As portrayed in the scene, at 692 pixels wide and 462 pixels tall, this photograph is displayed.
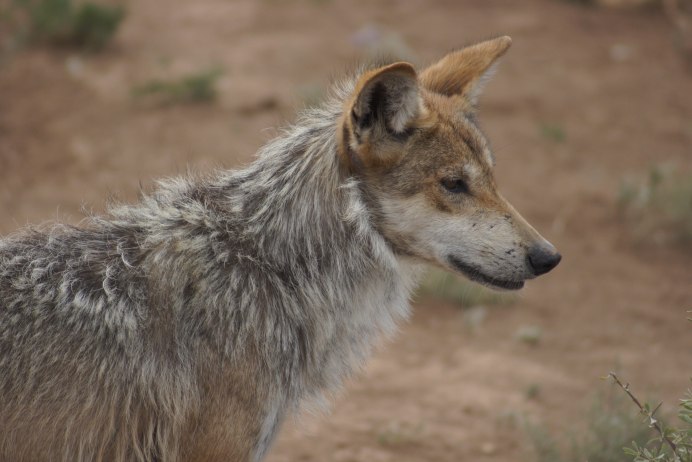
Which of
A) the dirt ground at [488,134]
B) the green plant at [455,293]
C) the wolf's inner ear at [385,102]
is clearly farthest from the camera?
the green plant at [455,293]

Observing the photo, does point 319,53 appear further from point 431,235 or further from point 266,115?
point 431,235

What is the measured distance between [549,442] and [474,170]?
234cm

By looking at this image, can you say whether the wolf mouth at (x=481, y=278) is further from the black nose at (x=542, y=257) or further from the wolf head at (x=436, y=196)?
the black nose at (x=542, y=257)

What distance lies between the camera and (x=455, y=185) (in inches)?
193

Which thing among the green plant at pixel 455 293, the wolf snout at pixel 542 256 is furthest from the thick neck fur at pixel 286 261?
the green plant at pixel 455 293

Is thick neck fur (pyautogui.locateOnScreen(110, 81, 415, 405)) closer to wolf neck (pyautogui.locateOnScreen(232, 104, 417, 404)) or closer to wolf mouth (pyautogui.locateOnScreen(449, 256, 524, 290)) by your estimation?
wolf neck (pyautogui.locateOnScreen(232, 104, 417, 404))

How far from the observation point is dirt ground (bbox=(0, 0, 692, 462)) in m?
7.35

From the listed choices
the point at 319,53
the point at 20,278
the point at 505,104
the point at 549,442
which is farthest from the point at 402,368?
the point at 319,53

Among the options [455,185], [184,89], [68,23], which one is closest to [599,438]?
[455,185]

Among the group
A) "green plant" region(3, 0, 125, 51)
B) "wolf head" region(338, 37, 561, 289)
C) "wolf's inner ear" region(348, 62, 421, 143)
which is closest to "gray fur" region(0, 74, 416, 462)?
"wolf head" region(338, 37, 561, 289)

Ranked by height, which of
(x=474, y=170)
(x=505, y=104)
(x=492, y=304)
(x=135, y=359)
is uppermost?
(x=474, y=170)

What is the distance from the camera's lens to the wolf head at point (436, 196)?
4.79 m

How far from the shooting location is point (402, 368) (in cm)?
788

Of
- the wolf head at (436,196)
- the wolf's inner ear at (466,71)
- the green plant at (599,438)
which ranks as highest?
the wolf's inner ear at (466,71)
